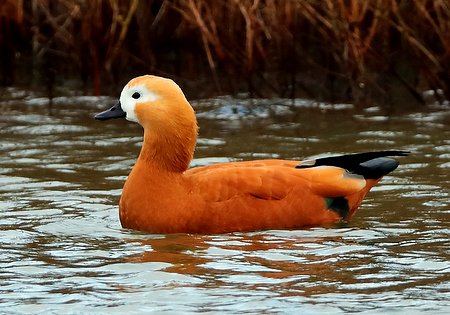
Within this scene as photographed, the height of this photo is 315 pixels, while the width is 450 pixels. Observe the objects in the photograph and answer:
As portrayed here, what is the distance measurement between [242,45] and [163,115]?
5.01 m

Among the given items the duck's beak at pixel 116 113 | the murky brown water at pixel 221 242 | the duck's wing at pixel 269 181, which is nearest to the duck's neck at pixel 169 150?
the duck's wing at pixel 269 181

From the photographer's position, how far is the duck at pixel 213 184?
7.74 meters

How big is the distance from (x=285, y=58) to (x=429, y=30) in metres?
1.49

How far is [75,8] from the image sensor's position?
1310 cm

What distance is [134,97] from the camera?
321 inches

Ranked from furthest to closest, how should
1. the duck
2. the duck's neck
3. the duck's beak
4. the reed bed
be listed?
the reed bed, the duck's beak, the duck's neck, the duck

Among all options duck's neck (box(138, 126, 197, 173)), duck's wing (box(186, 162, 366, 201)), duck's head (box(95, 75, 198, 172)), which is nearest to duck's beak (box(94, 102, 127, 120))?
duck's head (box(95, 75, 198, 172))

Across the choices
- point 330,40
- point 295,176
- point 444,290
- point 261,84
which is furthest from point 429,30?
point 444,290

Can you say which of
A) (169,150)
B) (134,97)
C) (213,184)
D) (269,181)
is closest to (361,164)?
(269,181)

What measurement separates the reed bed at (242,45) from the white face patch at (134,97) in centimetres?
414

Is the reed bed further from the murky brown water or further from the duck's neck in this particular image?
the duck's neck

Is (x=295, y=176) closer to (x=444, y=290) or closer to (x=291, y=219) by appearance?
(x=291, y=219)

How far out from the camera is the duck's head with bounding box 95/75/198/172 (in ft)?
26.5

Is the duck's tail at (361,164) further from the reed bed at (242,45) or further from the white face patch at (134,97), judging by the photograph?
the reed bed at (242,45)
